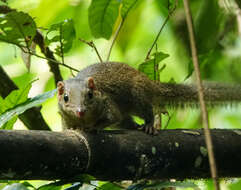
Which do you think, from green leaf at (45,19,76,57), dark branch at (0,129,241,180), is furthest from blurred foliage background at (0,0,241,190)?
dark branch at (0,129,241,180)

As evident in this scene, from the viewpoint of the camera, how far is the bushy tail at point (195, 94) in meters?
4.08

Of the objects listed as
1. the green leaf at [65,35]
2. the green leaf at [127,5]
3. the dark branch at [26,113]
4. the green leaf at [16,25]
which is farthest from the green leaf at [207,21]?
the dark branch at [26,113]

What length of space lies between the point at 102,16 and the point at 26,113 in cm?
107

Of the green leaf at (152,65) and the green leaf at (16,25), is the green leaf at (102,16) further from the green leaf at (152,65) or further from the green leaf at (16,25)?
the green leaf at (16,25)

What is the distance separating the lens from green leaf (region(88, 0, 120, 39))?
3.77m

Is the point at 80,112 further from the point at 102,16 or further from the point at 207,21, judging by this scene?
the point at 207,21

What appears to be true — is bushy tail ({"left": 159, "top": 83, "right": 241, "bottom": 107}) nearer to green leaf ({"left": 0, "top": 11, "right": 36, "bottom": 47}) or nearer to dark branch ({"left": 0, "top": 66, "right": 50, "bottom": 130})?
dark branch ({"left": 0, "top": 66, "right": 50, "bottom": 130})

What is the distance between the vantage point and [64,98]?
365cm

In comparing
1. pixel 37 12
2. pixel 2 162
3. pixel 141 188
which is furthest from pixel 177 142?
pixel 37 12

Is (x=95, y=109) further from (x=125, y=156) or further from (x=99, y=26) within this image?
(x=125, y=156)

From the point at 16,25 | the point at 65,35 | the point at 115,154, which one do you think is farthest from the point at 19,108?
the point at 65,35

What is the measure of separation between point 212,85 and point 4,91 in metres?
1.90

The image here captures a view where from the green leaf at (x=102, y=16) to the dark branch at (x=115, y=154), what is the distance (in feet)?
4.40

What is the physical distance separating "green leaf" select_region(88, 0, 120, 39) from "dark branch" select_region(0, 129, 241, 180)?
1.34m
